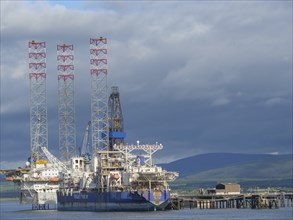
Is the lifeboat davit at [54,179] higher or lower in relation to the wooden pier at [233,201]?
higher

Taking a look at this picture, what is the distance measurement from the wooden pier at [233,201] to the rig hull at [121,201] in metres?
11.7

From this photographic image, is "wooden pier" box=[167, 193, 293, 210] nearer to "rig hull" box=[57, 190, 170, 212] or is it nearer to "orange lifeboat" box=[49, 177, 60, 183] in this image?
"rig hull" box=[57, 190, 170, 212]

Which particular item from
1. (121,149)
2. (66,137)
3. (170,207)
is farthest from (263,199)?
(66,137)

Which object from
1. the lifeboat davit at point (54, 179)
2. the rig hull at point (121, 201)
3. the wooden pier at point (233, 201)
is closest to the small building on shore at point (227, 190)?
the wooden pier at point (233, 201)

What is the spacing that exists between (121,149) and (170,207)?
44.4ft

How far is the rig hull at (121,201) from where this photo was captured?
13888cm

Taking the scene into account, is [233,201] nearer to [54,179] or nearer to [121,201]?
[121,201]

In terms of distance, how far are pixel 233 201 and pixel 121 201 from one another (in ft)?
102

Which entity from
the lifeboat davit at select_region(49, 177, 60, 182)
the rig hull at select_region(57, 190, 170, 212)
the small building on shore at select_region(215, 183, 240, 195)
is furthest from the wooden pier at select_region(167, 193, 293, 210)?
the lifeboat davit at select_region(49, 177, 60, 182)

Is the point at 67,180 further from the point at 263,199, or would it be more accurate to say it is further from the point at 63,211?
the point at 263,199

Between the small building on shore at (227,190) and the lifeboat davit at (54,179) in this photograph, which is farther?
the lifeboat davit at (54,179)

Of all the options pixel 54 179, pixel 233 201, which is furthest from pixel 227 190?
pixel 54 179

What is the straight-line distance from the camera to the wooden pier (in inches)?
6161

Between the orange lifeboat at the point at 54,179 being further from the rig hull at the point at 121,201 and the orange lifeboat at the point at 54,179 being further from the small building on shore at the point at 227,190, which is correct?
the small building on shore at the point at 227,190
